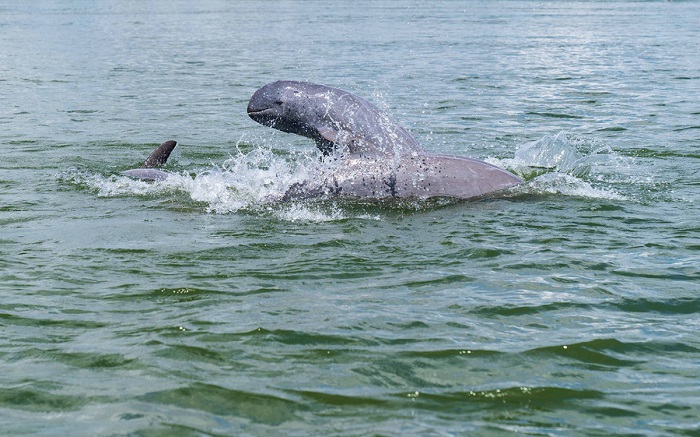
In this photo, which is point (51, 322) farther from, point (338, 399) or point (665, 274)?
point (665, 274)

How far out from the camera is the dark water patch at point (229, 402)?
567cm

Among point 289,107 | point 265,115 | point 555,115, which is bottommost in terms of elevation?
point 555,115

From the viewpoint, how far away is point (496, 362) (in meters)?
6.42

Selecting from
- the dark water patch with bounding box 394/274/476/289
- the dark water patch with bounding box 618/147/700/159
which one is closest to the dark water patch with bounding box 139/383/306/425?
the dark water patch with bounding box 394/274/476/289

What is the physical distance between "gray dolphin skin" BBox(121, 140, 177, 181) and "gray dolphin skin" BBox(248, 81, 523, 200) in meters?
2.13

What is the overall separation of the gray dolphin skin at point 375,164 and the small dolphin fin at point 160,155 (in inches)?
98.2

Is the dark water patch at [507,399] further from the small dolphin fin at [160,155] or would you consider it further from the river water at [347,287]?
the small dolphin fin at [160,155]

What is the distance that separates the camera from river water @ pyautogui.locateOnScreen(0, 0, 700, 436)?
5.81 meters

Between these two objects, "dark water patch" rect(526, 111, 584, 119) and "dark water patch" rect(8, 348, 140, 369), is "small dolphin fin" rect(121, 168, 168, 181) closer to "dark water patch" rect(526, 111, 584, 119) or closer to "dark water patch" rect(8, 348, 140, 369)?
"dark water patch" rect(8, 348, 140, 369)

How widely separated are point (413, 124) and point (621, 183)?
22.8ft

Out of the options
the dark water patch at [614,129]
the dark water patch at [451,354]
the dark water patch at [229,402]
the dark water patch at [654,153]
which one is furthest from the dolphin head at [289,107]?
the dark water patch at [614,129]

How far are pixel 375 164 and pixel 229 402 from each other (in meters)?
Result: 5.89

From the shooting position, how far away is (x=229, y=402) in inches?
230

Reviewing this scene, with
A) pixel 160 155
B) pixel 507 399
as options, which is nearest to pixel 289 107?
pixel 160 155
